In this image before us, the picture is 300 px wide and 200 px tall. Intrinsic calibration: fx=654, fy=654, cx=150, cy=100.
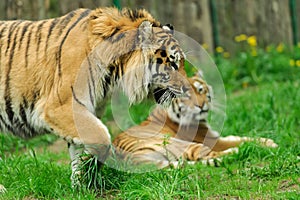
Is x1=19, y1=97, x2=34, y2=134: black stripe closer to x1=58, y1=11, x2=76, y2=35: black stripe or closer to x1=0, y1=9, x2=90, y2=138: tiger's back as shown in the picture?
x1=0, y1=9, x2=90, y2=138: tiger's back

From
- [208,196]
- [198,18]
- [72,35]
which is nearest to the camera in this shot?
[208,196]

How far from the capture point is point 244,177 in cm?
515

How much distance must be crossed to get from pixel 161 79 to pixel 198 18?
5.75m

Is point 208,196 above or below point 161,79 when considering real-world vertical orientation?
below

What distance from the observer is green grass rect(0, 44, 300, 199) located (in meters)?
4.65

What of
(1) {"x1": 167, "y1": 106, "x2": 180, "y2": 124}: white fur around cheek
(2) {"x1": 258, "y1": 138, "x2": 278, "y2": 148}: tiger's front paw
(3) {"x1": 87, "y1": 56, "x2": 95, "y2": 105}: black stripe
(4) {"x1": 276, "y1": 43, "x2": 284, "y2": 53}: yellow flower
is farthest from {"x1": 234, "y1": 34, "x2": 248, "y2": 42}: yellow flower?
(3) {"x1": 87, "y1": 56, "x2": 95, "y2": 105}: black stripe

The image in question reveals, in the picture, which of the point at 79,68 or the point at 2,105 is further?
the point at 2,105

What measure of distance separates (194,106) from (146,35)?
2341 millimetres

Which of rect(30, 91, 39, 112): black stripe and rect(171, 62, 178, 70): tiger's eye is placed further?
rect(30, 91, 39, 112): black stripe

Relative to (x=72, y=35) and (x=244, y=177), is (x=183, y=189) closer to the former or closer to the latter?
(x=244, y=177)

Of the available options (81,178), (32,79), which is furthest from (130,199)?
(32,79)

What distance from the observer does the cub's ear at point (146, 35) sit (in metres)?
4.83

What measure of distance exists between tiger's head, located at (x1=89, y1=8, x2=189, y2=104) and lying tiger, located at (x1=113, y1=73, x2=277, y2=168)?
1.47m

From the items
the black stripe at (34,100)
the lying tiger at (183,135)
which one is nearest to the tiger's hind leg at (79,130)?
the black stripe at (34,100)
